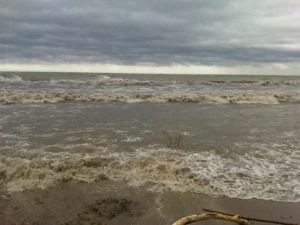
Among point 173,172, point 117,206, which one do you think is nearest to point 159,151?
point 173,172

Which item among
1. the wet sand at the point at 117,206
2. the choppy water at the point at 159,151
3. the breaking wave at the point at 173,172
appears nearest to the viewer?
the wet sand at the point at 117,206

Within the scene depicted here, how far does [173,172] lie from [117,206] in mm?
2203

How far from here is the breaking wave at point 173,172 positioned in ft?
22.1

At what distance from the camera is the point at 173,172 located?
24.9 ft

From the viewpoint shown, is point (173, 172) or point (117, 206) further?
point (173, 172)

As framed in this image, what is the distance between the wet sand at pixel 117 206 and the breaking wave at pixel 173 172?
1.17 ft

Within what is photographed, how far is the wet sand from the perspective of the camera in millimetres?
5359

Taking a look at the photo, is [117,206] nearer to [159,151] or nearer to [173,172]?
[173,172]

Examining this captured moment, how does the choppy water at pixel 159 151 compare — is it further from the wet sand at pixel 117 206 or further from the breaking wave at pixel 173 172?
the wet sand at pixel 117 206

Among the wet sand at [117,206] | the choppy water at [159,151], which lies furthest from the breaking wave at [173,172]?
the wet sand at [117,206]

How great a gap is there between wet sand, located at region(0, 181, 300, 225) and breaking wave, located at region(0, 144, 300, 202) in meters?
0.36

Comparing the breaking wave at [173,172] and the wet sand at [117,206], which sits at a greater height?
the breaking wave at [173,172]

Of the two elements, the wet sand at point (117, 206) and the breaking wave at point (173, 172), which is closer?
the wet sand at point (117, 206)

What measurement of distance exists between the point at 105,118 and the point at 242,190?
33.1 feet
